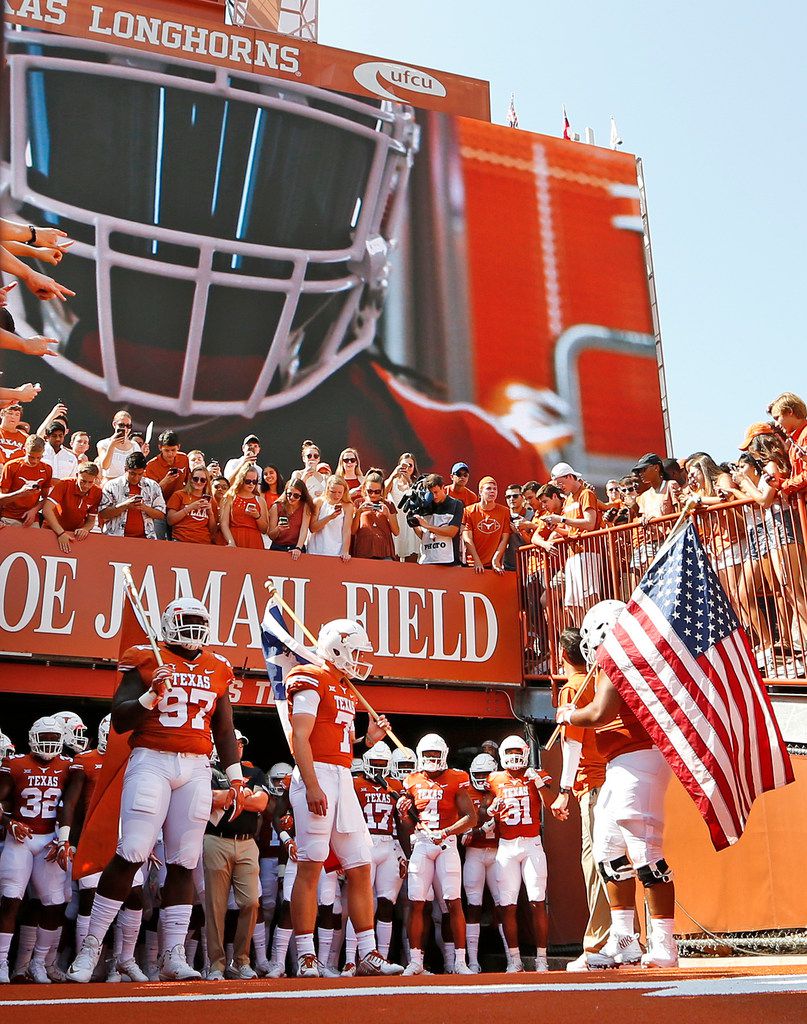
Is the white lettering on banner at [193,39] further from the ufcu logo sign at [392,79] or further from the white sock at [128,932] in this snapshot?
the white sock at [128,932]

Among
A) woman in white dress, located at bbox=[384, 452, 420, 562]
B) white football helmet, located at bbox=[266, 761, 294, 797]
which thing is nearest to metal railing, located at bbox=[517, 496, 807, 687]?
woman in white dress, located at bbox=[384, 452, 420, 562]

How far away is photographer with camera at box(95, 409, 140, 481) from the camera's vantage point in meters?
12.6

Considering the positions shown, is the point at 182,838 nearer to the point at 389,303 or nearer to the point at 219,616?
the point at 219,616

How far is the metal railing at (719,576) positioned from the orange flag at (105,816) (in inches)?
211

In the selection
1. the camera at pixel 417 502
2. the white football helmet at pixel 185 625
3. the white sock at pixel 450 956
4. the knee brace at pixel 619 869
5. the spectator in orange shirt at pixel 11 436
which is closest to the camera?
the knee brace at pixel 619 869

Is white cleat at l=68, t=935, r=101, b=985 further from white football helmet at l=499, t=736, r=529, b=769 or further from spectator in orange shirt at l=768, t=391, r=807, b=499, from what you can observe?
spectator in orange shirt at l=768, t=391, r=807, b=499

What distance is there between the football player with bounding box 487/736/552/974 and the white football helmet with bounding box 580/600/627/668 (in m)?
4.26

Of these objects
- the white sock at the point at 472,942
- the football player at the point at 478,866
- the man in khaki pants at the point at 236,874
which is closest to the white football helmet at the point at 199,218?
the football player at the point at 478,866

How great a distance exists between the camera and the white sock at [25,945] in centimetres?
941

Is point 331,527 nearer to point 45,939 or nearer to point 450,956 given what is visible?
point 450,956

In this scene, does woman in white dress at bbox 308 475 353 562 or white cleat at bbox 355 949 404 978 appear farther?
woman in white dress at bbox 308 475 353 562

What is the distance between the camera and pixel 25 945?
9492mm

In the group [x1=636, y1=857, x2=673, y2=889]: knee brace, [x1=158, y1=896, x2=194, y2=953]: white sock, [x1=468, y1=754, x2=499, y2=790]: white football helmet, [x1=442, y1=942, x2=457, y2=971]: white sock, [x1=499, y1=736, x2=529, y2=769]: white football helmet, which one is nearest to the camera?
[x1=636, y1=857, x2=673, y2=889]: knee brace

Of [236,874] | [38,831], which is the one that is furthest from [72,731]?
[236,874]
